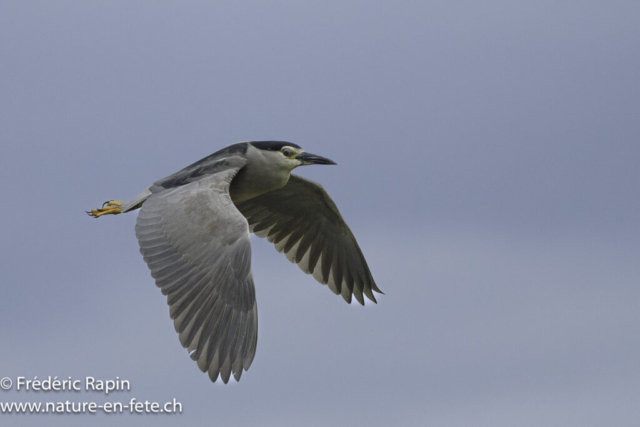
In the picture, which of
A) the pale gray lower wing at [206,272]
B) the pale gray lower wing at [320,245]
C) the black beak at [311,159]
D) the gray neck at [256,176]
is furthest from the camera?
the pale gray lower wing at [320,245]

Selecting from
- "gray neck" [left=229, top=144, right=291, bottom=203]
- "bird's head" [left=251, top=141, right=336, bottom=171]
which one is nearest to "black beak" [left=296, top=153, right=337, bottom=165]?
"bird's head" [left=251, top=141, right=336, bottom=171]

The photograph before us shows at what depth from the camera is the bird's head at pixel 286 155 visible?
35.7 feet

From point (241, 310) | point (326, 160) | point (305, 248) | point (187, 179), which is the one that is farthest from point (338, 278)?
point (241, 310)

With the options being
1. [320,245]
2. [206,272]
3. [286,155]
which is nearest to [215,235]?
[206,272]

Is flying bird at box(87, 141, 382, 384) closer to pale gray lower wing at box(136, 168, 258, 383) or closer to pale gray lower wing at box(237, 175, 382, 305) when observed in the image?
pale gray lower wing at box(136, 168, 258, 383)

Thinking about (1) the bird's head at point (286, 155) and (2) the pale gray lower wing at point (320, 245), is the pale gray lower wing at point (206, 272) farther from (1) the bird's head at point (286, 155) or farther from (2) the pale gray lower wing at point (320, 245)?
(2) the pale gray lower wing at point (320, 245)

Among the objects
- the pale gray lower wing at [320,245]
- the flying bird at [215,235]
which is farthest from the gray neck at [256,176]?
the pale gray lower wing at [320,245]

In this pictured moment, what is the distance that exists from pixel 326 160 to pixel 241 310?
3131mm

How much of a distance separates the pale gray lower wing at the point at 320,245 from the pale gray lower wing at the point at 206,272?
3.15 meters

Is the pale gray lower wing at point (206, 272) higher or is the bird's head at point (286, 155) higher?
the bird's head at point (286, 155)

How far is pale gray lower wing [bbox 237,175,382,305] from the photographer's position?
12.7m

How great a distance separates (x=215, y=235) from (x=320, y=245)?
4.00 m

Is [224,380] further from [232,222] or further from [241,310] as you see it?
[232,222]

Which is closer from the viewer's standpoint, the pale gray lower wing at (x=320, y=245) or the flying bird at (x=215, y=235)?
the flying bird at (x=215, y=235)
